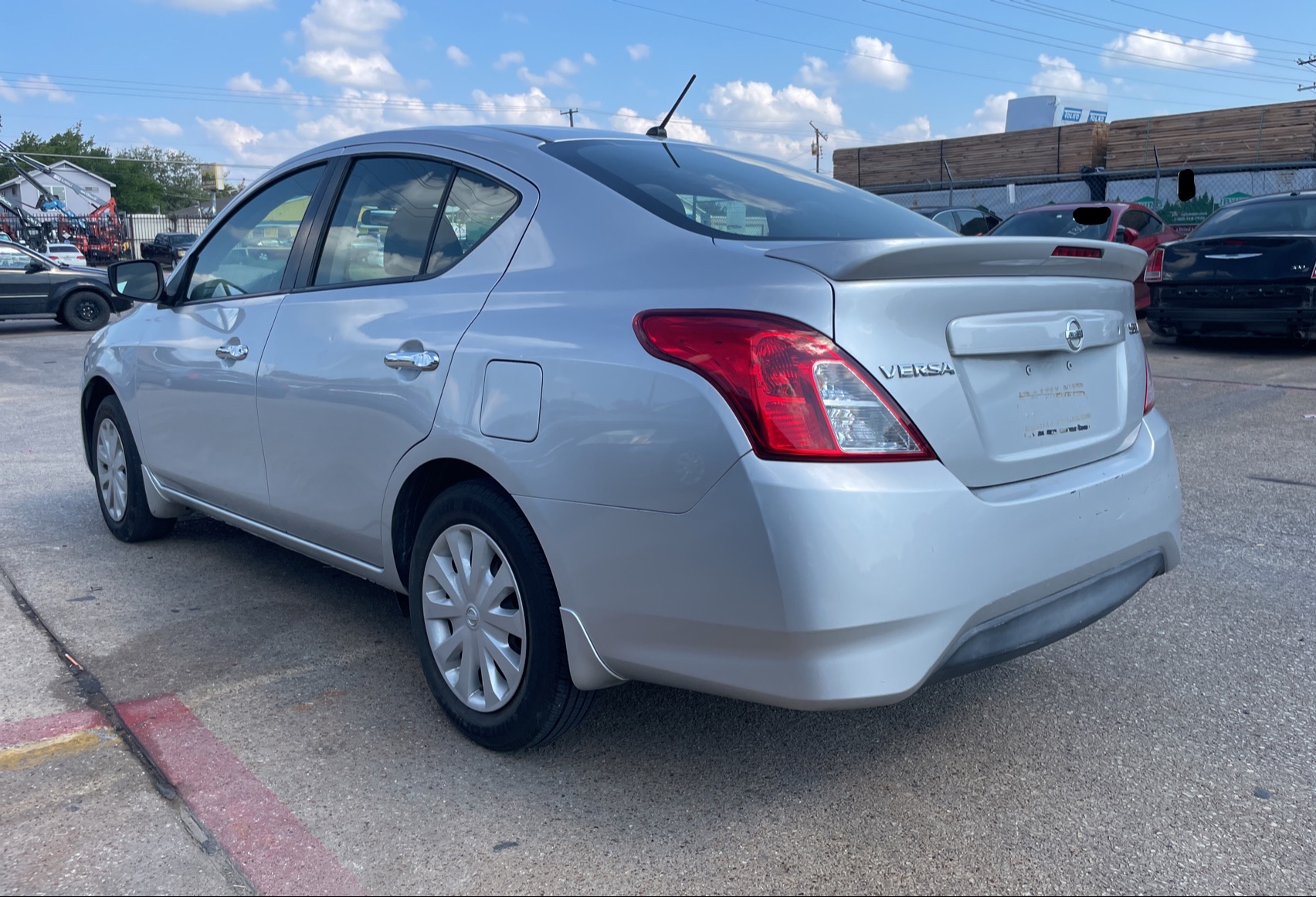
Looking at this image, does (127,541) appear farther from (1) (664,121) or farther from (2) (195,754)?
(1) (664,121)

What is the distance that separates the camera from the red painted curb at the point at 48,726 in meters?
2.99

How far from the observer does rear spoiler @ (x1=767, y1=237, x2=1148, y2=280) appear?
2.29 metres

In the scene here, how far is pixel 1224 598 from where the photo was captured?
4008 mm

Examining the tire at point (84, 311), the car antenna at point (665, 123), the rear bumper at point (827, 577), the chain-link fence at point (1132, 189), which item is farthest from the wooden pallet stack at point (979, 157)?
the rear bumper at point (827, 577)

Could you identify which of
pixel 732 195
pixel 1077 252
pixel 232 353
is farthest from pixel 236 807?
pixel 1077 252

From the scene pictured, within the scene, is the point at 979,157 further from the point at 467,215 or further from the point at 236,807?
the point at 236,807

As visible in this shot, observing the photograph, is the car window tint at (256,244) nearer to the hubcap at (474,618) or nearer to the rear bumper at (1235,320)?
the hubcap at (474,618)

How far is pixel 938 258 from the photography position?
2383mm

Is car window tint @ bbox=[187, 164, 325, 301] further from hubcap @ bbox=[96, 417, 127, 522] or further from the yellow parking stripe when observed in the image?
the yellow parking stripe

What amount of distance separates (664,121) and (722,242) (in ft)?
5.83

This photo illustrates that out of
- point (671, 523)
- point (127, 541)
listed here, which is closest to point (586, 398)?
point (671, 523)

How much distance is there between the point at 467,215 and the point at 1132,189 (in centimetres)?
2291

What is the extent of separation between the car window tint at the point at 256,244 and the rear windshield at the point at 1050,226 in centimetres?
977

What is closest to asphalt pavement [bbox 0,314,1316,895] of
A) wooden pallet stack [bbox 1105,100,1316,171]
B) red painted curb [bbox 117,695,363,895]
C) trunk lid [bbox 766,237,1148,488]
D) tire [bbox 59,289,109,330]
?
red painted curb [bbox 117,695,363,895]
